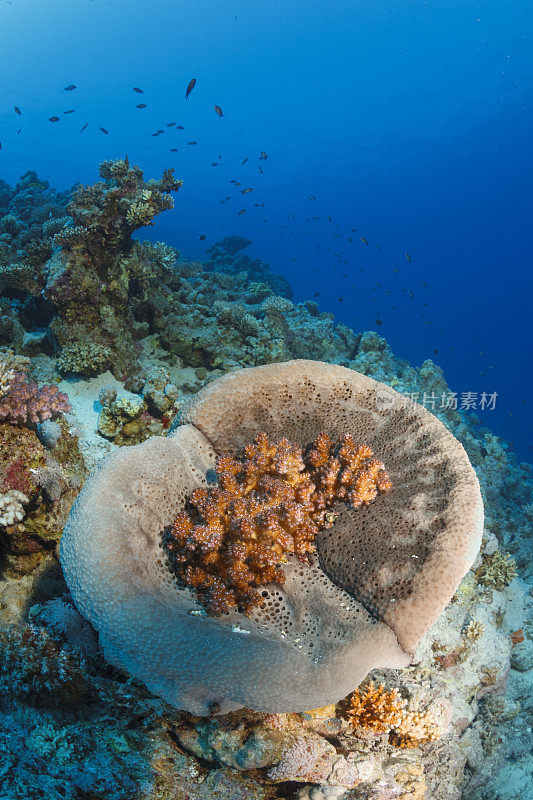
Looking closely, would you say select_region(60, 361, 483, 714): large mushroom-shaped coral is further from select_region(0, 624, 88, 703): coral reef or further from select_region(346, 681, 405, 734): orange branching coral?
select_region(346, 681, 405, 734): orange branching coral

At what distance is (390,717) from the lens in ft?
11.5

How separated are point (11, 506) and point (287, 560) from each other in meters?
2.86

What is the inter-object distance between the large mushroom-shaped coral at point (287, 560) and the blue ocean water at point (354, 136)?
64.4 meters

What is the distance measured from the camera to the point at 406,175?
11562cm

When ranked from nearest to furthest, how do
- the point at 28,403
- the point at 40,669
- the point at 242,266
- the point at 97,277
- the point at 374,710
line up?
the point at 40,669 < the point at 374,710 < the point at 28,403 < the point at 97,277 < the point at 242,266

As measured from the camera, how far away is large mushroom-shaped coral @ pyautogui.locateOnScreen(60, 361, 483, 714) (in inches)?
92.6

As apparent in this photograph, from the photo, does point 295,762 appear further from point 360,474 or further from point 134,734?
point 360,474

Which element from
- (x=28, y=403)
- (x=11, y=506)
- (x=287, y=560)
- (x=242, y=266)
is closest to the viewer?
(x=287, y=560)

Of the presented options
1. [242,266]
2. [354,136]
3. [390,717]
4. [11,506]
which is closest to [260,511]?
[390,717]

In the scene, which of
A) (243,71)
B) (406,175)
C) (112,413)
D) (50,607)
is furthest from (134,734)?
(243,71)

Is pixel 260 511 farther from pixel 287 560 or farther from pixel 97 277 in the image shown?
pixel 97 277

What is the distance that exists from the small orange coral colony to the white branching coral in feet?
6.49

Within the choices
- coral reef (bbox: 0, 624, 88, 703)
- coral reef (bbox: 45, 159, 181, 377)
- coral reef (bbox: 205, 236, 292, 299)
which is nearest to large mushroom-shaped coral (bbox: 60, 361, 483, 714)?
coral reef (bbox: 0, 624, 88, 703)

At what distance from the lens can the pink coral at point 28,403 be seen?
445 cm
